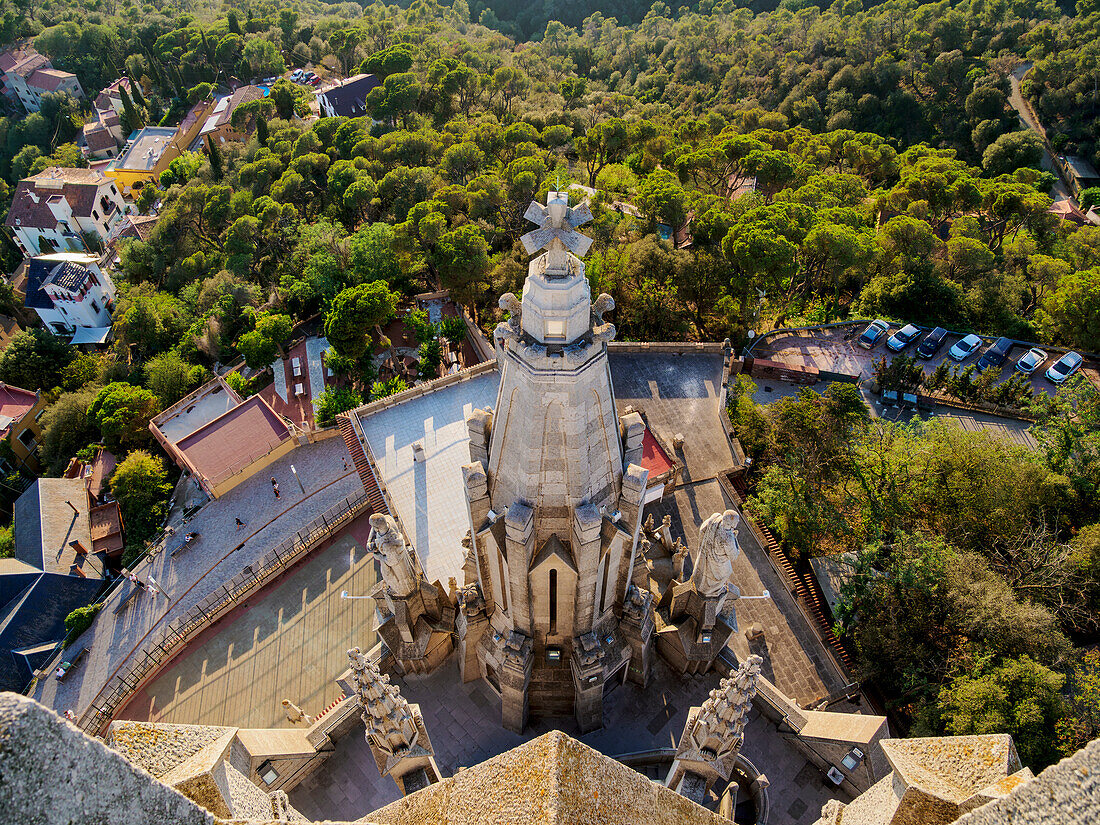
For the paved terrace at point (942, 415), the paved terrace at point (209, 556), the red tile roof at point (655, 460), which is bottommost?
the paved terrace at point (209, 556)

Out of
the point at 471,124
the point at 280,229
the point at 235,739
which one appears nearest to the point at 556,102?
the point at 471,124

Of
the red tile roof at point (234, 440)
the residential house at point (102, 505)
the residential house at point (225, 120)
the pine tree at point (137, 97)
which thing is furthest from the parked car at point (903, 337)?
the pine tree at point (137, 97)

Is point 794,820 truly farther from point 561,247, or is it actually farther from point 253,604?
point 253,604

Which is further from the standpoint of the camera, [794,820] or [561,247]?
[794,820]

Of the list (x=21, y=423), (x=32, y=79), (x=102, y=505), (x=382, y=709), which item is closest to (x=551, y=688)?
(x=382, y=709)

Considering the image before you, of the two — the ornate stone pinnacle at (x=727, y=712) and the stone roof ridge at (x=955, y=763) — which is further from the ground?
the stone roof ridge at (x=955, y=763)

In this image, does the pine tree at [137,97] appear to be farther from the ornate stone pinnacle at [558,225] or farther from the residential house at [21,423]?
the ornate stone pinnacle at [558,225]
